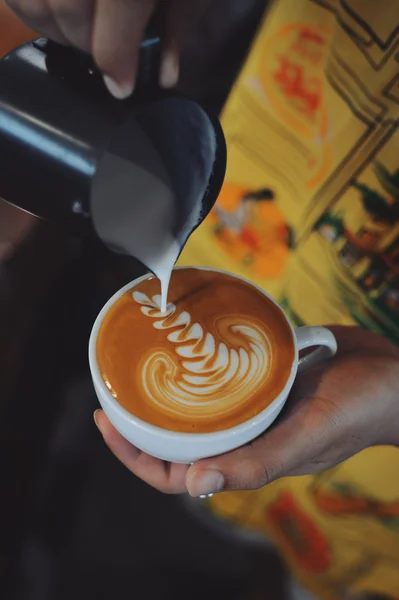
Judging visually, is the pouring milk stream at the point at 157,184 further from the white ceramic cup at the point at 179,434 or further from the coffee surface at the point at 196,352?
the white ceramic cup at the point at 179,434

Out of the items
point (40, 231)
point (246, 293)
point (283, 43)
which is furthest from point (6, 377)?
point (283, 43)

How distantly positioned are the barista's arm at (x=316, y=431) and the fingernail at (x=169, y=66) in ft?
1.55

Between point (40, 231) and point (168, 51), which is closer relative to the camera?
point (168, 51)

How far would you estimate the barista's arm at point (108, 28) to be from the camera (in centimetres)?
54

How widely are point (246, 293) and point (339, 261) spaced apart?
0.21m

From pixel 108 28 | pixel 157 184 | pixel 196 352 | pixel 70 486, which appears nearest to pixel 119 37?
pixel 108 28

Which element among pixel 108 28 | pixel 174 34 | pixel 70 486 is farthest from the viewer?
pixel 70 486

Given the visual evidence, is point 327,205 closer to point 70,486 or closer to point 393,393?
point 393,393

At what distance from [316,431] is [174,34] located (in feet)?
1.78

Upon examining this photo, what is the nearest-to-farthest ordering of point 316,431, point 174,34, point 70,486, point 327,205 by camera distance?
point 174,34, point 316,431, point 327,205, point 70,486

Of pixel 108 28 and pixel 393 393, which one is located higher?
pixel 108 28

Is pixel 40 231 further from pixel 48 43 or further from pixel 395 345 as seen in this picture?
pixel 395 345

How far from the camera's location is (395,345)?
1.00m

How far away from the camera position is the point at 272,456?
2.42 ft
